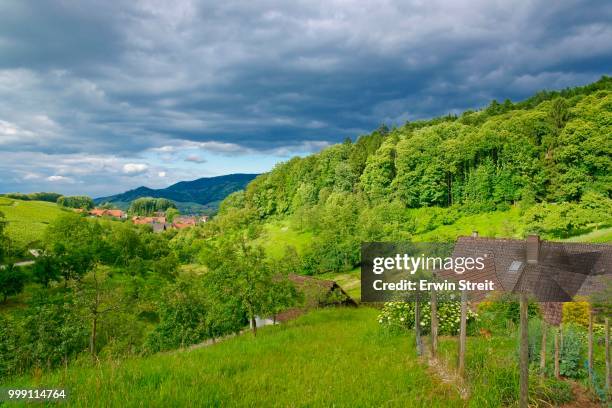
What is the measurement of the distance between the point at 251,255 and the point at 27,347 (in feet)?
30.9

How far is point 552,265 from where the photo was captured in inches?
1170

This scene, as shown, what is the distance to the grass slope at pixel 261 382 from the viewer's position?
569 cm

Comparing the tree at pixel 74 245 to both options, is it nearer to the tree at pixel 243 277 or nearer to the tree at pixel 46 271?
the tree at pixel 46 271

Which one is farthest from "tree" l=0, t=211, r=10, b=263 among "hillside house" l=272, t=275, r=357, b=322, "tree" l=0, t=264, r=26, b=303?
"hillside house" l=272, t=275, r=357, b=322

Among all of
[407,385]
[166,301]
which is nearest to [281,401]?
[407,385]

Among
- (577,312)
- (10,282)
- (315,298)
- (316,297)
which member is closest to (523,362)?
(577,312)

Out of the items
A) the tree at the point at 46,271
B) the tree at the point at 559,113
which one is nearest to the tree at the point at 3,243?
the tree at the point at 46,271

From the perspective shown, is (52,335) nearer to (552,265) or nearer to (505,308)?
(505,308)

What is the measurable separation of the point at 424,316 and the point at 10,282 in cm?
5465

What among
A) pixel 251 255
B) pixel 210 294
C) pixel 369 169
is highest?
pixel 369 169

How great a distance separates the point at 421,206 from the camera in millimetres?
80688

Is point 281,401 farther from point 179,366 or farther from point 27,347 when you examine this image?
point 27,347

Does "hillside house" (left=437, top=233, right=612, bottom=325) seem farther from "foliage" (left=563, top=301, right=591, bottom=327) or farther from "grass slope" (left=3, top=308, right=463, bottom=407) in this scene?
"grass slope" (left=3, top=308, right=463, bottom=407)

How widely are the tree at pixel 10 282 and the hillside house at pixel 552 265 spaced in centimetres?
5242
